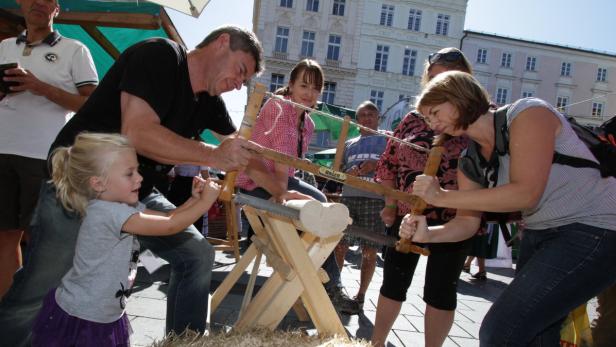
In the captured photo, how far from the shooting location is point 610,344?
237 cm

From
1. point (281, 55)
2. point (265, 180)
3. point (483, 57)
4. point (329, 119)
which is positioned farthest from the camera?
point (483, 57)

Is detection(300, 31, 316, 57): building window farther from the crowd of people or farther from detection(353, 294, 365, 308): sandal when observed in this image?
the crowd of people

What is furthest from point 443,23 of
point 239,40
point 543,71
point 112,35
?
point 239,40

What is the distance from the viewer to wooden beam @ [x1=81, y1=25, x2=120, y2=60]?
12.2 ft

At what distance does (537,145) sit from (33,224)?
207cm

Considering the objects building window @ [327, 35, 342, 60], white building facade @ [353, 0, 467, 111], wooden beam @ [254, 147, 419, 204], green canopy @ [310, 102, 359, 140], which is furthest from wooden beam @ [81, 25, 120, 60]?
building window @ [327, 35, 342, 60]

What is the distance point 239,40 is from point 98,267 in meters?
1.18

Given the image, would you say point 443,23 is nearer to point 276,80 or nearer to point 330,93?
point 330,93

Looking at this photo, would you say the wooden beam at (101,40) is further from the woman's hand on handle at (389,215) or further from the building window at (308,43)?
the building window at (308,43)

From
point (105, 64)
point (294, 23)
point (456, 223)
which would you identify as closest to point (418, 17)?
point (294, 23)

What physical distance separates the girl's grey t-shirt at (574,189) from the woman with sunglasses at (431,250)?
29.9 inches

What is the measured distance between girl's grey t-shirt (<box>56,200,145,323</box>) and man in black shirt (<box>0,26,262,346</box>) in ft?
0.39

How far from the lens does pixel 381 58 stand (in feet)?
98.8

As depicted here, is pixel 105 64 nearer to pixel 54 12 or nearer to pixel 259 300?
pixel 54 12
